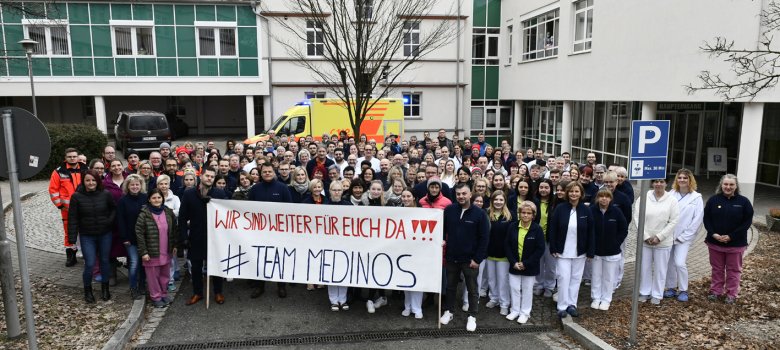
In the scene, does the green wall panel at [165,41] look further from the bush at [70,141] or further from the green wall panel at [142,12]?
the bush at [70,141]

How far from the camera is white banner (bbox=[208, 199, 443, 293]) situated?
6.77 meters

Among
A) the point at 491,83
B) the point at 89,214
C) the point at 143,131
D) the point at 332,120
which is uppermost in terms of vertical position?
the point at 491,83

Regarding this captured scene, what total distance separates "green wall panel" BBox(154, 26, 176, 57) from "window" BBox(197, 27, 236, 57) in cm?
122

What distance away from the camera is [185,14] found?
25.8m

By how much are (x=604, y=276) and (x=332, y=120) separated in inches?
580

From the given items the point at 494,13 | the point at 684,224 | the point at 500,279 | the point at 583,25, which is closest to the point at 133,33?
the point at 494,13

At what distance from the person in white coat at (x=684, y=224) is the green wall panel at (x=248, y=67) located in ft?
73.6

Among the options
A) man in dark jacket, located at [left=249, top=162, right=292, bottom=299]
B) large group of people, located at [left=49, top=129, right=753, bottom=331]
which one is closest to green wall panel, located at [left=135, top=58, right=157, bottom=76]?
large group of people, located at [left=49, top=129, right=753, bottom=331]

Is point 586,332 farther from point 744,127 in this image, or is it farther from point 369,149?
point 744,127

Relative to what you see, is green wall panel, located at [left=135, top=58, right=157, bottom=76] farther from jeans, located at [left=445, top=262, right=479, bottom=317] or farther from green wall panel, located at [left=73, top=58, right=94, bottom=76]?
jeans, located at [left=445, top=262, right=479, bottom=317]

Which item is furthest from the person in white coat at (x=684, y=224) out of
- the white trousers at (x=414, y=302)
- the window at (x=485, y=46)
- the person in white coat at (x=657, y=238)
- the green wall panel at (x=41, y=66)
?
the green wall panel at (x=41, y=66)

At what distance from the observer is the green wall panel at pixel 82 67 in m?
25.1

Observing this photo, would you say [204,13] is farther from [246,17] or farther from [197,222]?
[197,222]

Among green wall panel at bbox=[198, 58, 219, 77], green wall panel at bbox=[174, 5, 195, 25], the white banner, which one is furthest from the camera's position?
green wall panel at bbox=[198, 58, 219, 77]
